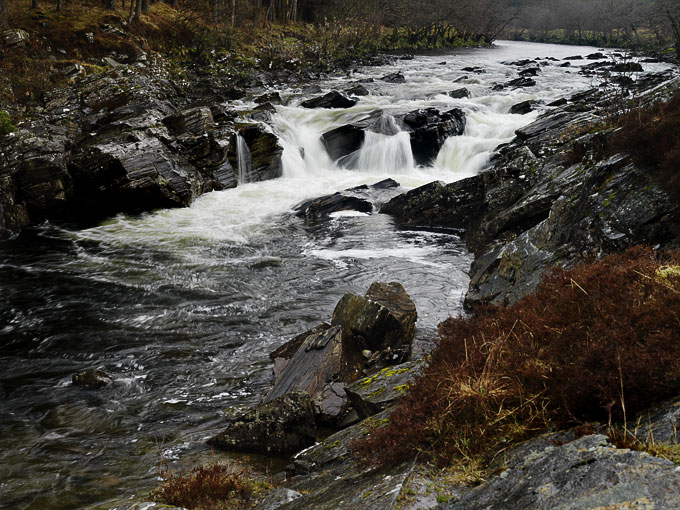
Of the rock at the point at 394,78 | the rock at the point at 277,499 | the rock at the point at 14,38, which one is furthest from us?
the rock at the point at 394,78

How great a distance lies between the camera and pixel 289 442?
6.36 metres

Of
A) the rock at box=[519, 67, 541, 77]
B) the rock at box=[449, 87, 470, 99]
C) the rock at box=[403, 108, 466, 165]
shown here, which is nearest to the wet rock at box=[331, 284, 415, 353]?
the rock at box=[403, 108, 466, 165]

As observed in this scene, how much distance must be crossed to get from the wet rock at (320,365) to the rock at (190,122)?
52.0 feet

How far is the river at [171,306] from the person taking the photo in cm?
666

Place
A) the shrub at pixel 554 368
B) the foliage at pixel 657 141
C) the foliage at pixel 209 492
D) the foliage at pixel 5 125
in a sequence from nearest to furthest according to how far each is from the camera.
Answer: the shrub at pixel 554 368 < the foliage at pixel 209 492 < the foliage at pixel 657 141 < the foliage at pixel 5 125

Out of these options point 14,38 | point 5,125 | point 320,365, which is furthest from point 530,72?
point 320,365

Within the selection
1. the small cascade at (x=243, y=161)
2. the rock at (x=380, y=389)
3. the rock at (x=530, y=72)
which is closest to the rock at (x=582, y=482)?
the rock at (x=380, y=389)

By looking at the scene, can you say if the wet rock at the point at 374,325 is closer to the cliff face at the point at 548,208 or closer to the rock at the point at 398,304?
the rock at the point at 398,304

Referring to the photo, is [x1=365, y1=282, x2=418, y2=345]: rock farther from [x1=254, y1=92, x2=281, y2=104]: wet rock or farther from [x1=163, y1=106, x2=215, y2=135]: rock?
[x1=254, y1=92, x2=281, y2=104]: wet rock

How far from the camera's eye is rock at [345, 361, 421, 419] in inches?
223

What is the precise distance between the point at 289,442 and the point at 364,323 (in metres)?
2.77

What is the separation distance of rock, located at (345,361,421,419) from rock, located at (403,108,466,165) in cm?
1835

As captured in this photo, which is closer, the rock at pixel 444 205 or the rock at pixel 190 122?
the rock at pixel 444 205

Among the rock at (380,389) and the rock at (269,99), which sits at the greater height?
the rock at (269,99)
